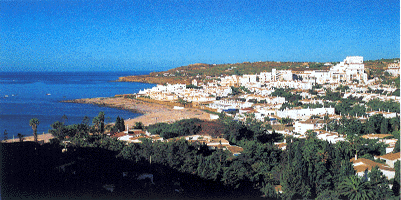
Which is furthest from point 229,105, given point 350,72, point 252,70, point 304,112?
point 252,70

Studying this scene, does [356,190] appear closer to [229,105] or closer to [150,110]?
[229,105]

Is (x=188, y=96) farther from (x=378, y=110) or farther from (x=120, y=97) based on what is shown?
(x=378, y=110)

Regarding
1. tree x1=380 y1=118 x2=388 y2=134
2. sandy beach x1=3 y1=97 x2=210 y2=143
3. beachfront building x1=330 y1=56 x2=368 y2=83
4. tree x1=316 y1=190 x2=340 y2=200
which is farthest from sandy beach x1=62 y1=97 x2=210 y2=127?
beachfront building x1=330 y1=56 x2=368 y2=83

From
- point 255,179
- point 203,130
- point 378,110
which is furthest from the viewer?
point 378,110

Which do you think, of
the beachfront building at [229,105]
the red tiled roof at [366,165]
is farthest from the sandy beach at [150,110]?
the red tiled roof at [366,165]

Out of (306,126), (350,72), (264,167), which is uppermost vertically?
(350,72)

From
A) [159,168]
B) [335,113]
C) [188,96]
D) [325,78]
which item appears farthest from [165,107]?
[159,168]

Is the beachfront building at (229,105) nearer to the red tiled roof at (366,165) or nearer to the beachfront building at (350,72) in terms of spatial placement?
the beachfront building at (350,72)
